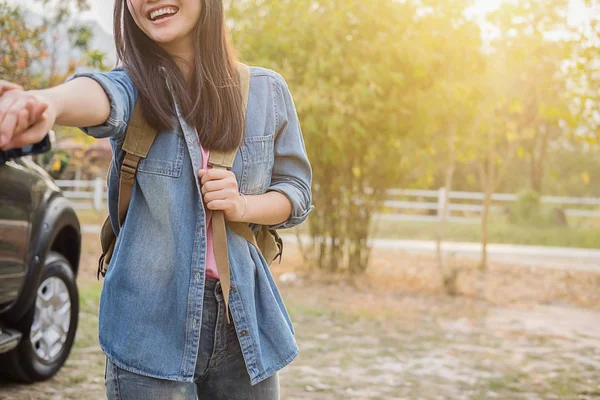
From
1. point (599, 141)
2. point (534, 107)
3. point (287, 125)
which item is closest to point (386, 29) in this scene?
point (599, 141)

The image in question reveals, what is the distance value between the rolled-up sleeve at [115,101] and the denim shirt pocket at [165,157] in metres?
0.09

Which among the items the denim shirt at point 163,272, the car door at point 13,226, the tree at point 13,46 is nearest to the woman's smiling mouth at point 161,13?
the denim shirt at point 163,272

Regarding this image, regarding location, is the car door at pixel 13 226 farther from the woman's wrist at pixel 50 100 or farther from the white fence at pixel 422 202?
the white fence at pixel 422 202

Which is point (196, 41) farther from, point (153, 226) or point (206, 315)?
point (206, 315)

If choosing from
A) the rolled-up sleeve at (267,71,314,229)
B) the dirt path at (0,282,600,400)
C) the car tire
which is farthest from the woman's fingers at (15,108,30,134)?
the dirt path at (0,282,600,400)

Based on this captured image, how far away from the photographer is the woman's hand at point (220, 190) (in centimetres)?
182

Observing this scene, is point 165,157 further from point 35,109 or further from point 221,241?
point 35,109

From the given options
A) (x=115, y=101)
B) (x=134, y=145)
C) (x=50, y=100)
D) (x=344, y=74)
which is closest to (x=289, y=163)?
(x=134, y=145)

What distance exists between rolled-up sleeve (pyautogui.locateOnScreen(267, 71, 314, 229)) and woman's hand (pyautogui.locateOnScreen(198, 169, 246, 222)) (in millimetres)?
203

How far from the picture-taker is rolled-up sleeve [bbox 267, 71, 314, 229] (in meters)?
2.06

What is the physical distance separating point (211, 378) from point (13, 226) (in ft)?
8.32

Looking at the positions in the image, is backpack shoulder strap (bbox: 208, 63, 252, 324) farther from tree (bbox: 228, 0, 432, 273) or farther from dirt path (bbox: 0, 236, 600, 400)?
tree (bbox: 228, 0, 432, 273)

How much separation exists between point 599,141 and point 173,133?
9.59 m

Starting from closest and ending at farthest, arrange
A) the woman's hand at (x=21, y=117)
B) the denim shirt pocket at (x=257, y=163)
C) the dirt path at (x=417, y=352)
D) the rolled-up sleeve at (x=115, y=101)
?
the woman's hand at (x=21, y=117), the rolled-up sleeve at (x=115, y=101), the denim shirt pocket at (x=257, y=163), the dirt path at (x=417, y=352)
